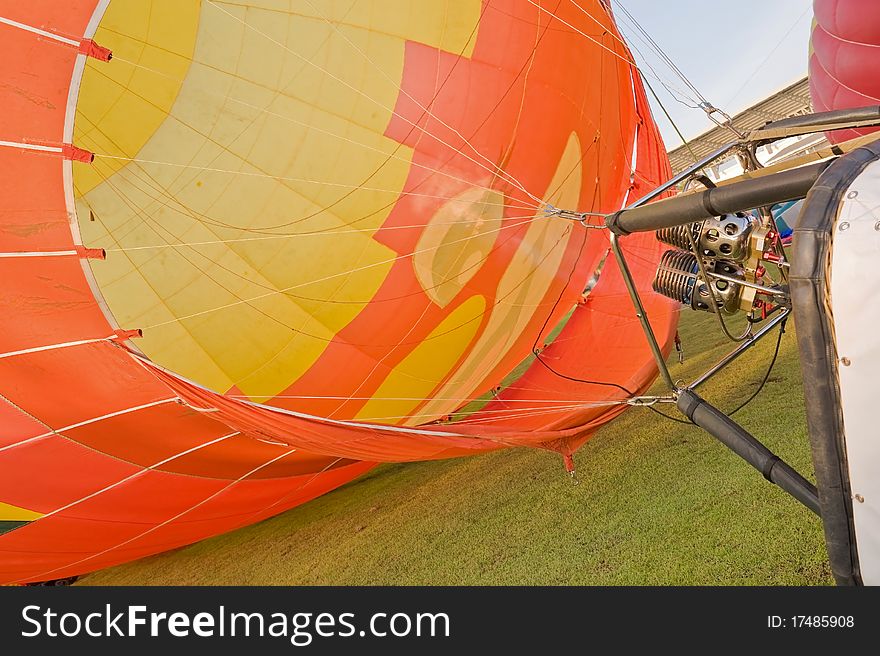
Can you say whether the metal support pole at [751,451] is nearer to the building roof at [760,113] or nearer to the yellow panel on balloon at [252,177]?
the yellow panel on balloon at [252,177]

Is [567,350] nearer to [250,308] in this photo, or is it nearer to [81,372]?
[250,308]

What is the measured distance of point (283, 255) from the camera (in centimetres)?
301

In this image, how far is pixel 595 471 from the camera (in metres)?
3.17

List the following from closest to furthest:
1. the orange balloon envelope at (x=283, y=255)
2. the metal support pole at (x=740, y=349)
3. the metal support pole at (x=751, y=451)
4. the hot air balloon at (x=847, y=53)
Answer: the metal support pole at (x=751, y=451)
the metal support pole at (x=740, y=349)
the orange balloon envelope at (x=283, y=255)
the hot air balloon at (x=847, y=53)

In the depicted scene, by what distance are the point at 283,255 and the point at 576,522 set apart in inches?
67.6

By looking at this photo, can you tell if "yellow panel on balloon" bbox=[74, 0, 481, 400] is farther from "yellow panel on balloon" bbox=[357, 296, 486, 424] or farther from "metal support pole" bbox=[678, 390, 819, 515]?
"metal support pole" bbox=[678, 390, 819, 515]

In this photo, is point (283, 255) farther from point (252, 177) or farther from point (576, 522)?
point (576, 522)

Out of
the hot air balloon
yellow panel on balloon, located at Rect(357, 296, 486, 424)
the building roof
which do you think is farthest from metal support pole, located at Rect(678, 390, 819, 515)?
the building roof

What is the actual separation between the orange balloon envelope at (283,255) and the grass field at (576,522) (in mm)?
310

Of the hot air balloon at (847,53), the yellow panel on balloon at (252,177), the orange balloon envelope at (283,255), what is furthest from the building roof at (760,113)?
the yellow panel on balloon at (252,177)

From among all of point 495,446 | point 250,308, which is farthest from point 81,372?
point 495,446

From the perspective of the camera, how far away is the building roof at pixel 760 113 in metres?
15.3

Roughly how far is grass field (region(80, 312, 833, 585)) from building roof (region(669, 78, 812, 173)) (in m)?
12.5

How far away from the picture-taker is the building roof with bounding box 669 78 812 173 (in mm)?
15258
